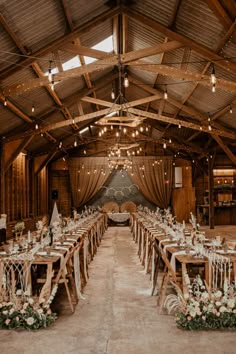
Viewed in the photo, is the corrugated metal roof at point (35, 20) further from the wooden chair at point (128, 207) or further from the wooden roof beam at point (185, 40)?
the wooden chair at point (128, 207)

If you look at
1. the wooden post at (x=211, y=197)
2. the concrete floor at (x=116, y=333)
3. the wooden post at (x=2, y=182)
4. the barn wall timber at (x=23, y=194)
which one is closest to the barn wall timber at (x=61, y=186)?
the barn wall timber at (x=23, y=194)

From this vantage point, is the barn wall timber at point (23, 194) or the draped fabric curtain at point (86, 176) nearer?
the barn wall timber at point (23, 194)

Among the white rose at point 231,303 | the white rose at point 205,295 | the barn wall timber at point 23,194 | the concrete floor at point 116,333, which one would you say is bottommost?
the concrete floor at point 116,333

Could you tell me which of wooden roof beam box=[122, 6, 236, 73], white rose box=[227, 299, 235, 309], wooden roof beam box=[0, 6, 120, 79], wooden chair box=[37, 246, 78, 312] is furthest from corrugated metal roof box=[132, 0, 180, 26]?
white rose box=[227, 299, 235, 309]

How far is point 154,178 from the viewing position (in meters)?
18.2

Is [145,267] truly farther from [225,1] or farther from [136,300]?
[225,1]

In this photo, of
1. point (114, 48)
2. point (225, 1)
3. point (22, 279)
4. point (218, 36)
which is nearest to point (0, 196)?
point (114, 48)

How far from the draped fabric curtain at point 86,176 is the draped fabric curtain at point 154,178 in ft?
4.93

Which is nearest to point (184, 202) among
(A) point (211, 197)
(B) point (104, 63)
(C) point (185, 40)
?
(A) point (211, 197)

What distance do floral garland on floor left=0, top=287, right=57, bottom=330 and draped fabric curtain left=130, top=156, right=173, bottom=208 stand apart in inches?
Answer: 549

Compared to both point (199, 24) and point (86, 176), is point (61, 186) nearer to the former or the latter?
point (86, 176)

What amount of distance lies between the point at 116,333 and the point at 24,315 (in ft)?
3.47

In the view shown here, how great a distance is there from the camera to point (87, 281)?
6.64 meters

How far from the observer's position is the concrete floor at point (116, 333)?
3689 millimetres
